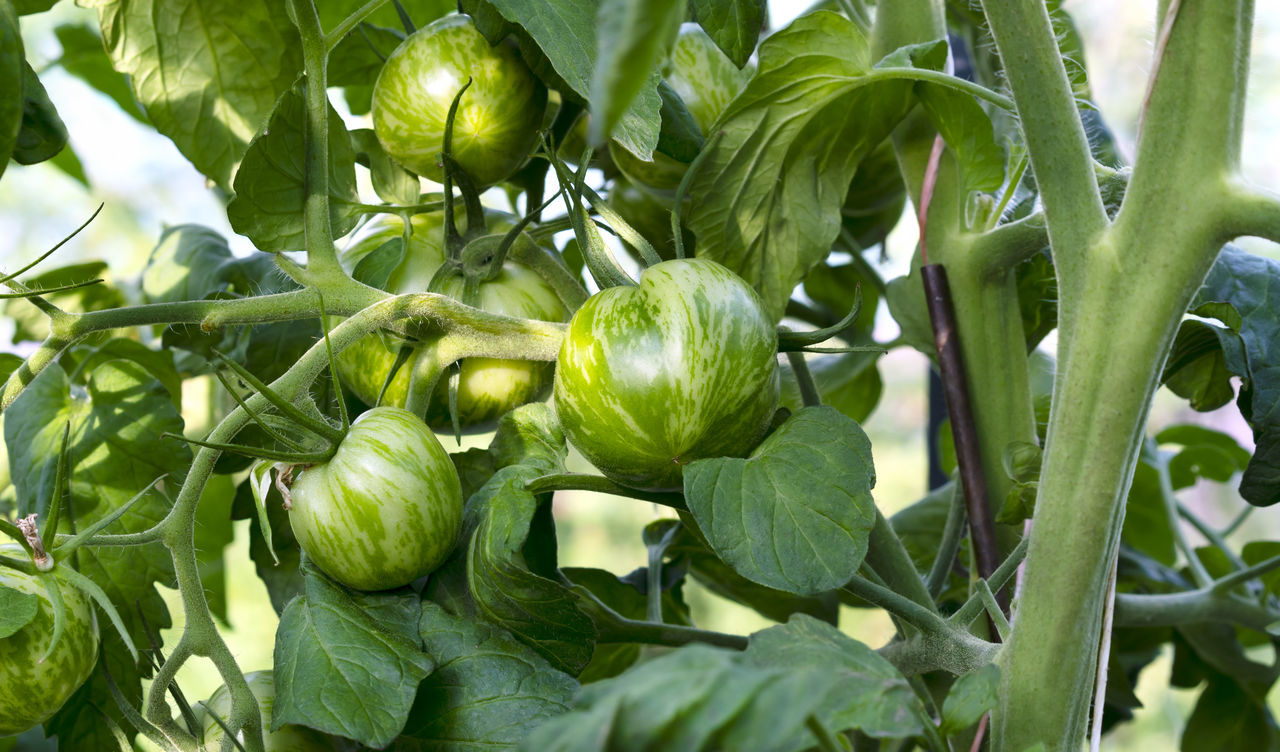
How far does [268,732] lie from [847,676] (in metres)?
0.22

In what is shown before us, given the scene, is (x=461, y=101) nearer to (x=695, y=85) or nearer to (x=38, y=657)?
(x=695, y=85)

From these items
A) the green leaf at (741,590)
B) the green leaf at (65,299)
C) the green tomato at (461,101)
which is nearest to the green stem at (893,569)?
the green leaf at (741,590)

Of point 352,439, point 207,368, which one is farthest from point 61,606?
point 207,368

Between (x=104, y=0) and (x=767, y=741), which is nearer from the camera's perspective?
(x=767, y=741)

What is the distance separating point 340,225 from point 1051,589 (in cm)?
29

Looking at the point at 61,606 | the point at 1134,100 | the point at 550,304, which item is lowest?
the point at 61,606

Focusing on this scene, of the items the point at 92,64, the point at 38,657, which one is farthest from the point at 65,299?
the point at 38,657

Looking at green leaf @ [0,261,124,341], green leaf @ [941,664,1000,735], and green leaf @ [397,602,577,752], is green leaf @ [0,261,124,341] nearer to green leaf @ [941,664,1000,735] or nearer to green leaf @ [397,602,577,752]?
green leaf @ [397,602,577,752]

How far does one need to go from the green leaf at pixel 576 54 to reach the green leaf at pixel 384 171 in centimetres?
13

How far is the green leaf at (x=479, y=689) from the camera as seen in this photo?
328 millimetres

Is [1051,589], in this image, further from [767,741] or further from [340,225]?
[340,225]

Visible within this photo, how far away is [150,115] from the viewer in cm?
46

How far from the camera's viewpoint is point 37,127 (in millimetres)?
413

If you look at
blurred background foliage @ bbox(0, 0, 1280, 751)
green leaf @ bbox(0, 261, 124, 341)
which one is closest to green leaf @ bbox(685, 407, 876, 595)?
green leaf @ bbox(0, 261, 124, 341)
